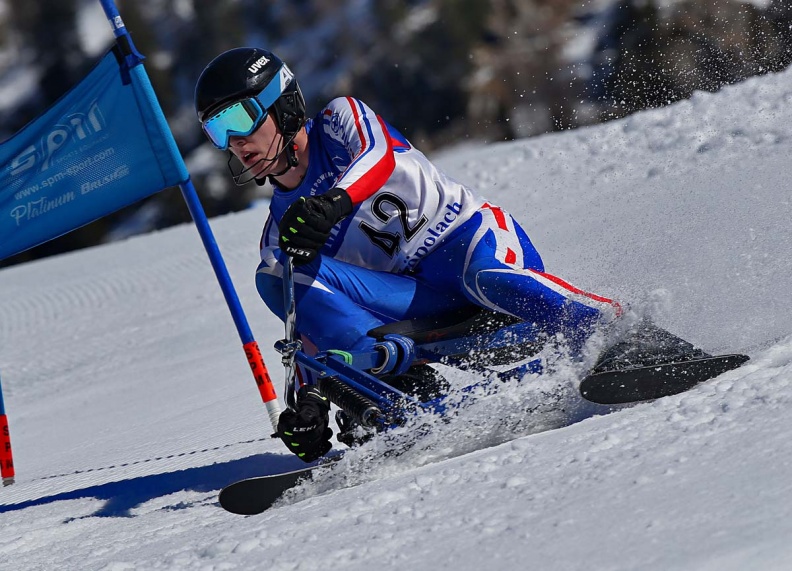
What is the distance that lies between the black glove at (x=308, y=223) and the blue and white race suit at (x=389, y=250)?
0.15 meters

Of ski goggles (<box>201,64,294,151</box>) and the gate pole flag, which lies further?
the gate pole flag

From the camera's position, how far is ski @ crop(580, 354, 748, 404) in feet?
10.8

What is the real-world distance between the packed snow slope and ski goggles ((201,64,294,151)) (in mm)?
1236

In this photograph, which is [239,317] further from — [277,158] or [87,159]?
[87,159]

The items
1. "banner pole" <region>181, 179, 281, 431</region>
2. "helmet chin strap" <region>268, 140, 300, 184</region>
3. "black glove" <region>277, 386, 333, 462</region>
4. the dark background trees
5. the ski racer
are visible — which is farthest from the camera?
the dark background trees

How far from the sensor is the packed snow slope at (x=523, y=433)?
2297mm

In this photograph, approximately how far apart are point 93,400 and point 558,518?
4.96 meters

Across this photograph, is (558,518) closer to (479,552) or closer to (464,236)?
(479,552)

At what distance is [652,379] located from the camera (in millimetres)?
3326

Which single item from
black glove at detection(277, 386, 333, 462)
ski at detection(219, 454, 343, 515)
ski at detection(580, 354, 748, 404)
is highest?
black glove at detection(277, 386, 333, 462)

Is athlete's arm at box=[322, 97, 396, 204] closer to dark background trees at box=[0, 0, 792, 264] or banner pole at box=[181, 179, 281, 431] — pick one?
banner pole at box=[181, 179, 281, 431]

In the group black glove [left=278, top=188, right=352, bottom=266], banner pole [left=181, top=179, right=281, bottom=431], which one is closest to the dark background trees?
banner pole [left=181, top=179, right=281, bottom=431]

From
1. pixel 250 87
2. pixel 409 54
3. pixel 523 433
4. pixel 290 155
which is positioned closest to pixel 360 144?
pixel 290 155

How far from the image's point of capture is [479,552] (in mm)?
2303
